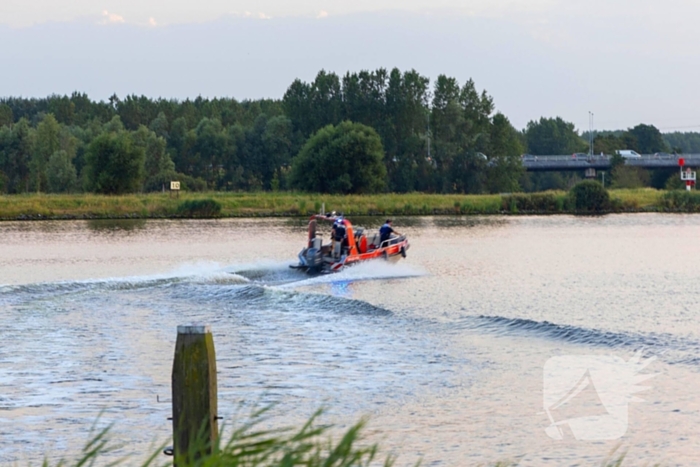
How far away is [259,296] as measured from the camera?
26.5 metres

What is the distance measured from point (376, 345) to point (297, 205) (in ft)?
190

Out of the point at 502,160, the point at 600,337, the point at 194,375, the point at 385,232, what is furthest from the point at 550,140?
the point at 194,375

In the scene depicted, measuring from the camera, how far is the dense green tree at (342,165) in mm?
89625

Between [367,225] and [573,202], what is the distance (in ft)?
77.1

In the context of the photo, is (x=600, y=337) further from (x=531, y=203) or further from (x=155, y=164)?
(x=155, y=164)

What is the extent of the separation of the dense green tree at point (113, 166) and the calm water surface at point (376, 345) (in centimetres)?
4722

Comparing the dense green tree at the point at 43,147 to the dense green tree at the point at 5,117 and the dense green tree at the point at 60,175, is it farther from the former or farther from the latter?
the dense green tree at the point at 5,117

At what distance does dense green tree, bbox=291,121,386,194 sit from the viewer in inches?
3529

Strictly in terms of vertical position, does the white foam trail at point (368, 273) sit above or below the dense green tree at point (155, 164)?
below

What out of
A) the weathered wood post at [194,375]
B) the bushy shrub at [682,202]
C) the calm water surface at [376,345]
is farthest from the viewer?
the bushy shrub at [682,202]

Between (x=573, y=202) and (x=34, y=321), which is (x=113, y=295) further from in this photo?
(x=573, y=202)

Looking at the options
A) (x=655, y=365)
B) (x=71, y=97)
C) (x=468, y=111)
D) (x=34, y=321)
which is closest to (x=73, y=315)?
(x=34, y=321)

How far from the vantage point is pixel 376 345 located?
19203 mm

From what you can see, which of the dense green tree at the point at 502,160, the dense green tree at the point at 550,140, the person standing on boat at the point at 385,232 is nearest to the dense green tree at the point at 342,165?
the dense green tree at the point at 502,160
